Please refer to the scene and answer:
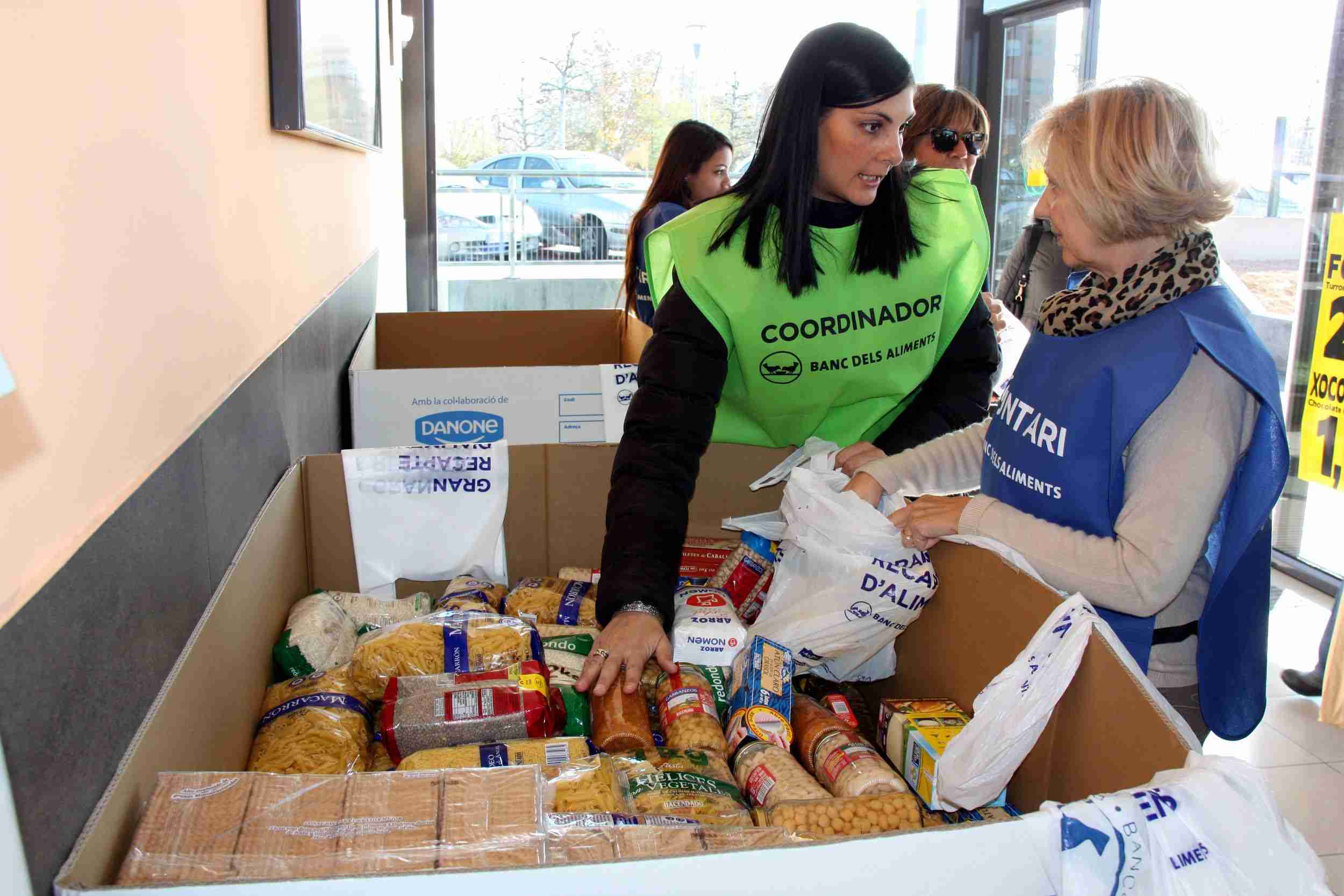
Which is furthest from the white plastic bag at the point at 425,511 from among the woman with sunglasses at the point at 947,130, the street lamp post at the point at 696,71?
the street lamp post at the point at 696,71

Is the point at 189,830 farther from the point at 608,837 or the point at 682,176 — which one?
the point at 682,176

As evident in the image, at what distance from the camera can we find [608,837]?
2.90 ft

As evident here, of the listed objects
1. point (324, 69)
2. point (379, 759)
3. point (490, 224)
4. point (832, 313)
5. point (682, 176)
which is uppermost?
point (324, 69)

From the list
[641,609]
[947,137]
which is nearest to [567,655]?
[641,609]

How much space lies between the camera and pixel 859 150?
157 centimetres

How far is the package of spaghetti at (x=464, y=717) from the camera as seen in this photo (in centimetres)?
119

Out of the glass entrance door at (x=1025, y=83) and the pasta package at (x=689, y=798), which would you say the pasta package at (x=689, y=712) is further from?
the glass entrance door at (x=1025, y=83)

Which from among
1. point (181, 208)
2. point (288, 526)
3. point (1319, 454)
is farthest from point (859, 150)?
point (1319, 454)

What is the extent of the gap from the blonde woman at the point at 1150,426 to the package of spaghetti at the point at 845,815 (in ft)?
1.08

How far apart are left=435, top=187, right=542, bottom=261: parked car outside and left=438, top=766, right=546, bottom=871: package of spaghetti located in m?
5.38

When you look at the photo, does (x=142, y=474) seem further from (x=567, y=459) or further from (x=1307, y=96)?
(x=1307, y=96)

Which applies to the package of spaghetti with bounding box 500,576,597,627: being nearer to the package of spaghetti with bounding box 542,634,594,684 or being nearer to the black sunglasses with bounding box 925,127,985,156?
the package of spaghetti with bounding box 542,634,594,684

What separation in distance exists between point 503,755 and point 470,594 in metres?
0.52

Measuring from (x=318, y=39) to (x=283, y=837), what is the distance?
1.61m
